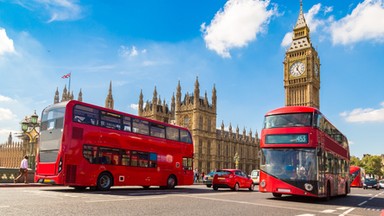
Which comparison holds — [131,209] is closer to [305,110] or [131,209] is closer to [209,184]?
[305,110]

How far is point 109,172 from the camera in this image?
56.6ft

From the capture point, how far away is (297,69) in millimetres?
82688

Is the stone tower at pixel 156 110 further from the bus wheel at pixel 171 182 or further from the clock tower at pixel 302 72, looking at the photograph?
the bus wheel at pixel 171 182

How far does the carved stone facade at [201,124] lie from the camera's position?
224 ft

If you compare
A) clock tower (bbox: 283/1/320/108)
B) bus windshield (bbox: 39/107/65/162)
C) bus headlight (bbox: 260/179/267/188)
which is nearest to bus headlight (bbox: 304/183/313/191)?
bus headlight (bbox: 260/179/267/188)

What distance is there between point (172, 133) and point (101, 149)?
5757mm

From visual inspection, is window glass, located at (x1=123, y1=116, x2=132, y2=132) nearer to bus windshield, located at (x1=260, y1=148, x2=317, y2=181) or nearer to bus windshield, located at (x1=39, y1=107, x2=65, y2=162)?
bus windshield, located at (x1=39, y1=107, x2=65, y2=162)

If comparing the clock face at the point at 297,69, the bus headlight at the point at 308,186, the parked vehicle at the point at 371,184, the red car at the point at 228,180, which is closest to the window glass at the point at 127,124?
the red car at the point at 228,180

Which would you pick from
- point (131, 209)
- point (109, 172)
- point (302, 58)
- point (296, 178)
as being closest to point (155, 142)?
point (109, 172)

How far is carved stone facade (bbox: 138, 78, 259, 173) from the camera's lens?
68.2 metres

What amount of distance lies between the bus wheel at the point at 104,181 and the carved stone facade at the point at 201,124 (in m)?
46.7

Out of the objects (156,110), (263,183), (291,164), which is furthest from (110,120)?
(156,110)

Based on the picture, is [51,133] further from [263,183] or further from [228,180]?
[228,180]

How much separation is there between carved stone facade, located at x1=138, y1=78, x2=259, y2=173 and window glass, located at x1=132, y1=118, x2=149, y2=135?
4440 cm
